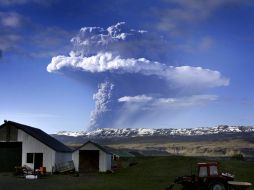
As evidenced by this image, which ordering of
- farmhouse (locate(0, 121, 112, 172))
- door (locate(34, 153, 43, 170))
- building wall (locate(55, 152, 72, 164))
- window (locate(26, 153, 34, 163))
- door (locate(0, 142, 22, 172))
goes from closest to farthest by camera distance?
farmhouse (locate(0, 121, 112, 172))
window (locate(26, 153, 34, 163))
door (locate(34, 153, 43, 170))
building wall (locate(55, 152, 72, 164))
door (locate(0, 142, 22, 172))

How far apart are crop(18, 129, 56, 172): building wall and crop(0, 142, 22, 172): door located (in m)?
1.21

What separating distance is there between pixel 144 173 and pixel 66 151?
1230 cm

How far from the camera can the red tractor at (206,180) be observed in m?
30.0

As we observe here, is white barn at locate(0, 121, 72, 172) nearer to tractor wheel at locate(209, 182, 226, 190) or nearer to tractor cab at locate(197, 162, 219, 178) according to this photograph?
tractor cab at locate(197, 162, 219, 178)

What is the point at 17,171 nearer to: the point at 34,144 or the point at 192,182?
the point at 34,144

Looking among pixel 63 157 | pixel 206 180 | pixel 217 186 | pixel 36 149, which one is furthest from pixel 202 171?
pixel 63 157

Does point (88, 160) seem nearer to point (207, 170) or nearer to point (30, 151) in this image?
point (30, 151)

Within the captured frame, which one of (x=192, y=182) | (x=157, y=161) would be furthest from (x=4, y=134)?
(x=192, y=182)

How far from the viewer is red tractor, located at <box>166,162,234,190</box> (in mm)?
29984

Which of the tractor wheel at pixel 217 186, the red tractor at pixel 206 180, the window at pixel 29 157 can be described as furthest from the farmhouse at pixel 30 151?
the tractor wheel at pixel 217 186

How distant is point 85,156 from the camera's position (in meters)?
64.1

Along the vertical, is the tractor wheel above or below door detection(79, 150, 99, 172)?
below

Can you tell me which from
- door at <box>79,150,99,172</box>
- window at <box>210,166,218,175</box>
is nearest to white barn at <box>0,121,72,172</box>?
door at <box>79,150,99,172</box>

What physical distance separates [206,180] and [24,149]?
32.1m
